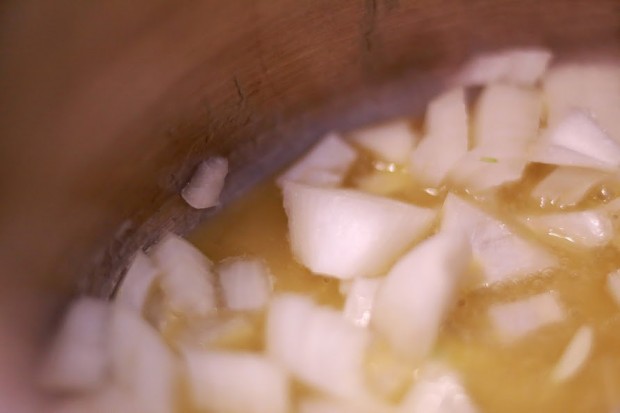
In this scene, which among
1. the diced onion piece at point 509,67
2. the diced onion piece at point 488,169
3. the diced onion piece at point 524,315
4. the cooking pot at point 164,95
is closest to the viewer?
the cooking pot at point 164,95

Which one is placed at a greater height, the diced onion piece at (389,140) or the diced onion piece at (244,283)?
the diced onion piece at (389,140)

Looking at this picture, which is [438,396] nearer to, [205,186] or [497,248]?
[497,248]

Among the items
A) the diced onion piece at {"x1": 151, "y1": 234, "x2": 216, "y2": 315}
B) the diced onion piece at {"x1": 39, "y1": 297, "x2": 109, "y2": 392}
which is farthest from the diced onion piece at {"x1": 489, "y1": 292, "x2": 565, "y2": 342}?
the diced onion piece at {"x1": 39, "y1": 297, "x2": 109, "y2": 392}

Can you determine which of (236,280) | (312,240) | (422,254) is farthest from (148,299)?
(422,254)

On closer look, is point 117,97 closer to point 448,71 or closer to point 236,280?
point 236,280

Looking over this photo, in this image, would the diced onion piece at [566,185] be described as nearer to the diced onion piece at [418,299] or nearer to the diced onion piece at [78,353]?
the diced onion piece at [418,299]

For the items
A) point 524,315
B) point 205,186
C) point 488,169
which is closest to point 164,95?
point 205,186

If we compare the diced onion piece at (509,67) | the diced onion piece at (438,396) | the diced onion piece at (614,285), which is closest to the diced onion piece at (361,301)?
the diced onion piece at (438,396)

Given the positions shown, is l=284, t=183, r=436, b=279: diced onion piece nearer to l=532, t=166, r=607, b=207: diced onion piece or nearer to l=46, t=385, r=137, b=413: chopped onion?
l=532, t=166, r=607, b=207: diced onion piece
